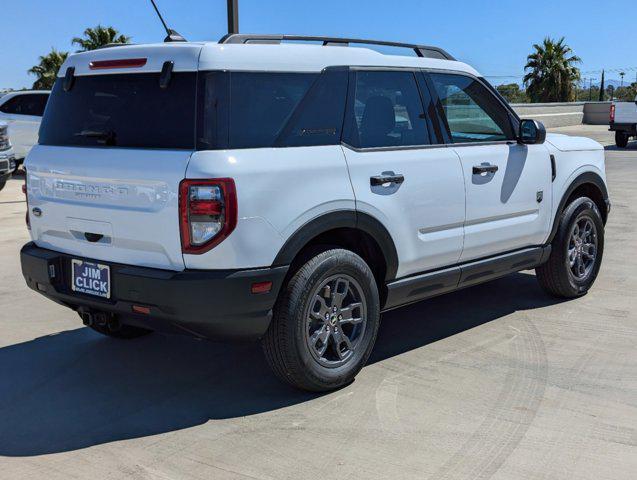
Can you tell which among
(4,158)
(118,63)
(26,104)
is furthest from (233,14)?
(26,104)

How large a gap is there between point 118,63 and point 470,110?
2.47 metres

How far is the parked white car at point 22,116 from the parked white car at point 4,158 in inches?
130

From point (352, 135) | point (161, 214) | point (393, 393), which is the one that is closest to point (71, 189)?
point (161, 214)

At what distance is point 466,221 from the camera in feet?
16.2

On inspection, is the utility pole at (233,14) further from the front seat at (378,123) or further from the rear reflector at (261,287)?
the rear reflector at (261,287)

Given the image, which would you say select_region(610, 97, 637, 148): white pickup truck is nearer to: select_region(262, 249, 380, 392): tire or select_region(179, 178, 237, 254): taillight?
select_region(262, 249, 380, 392): tire

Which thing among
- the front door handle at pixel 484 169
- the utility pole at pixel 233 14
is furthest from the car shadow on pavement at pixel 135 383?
the utility pole at pixel 233 14

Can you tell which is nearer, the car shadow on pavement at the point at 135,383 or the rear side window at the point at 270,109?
the rear side window at the point at 270,109

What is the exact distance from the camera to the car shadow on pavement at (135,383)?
3.86 m

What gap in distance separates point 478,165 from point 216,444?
8.40ft

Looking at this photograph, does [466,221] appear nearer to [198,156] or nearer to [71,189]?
[198,156]

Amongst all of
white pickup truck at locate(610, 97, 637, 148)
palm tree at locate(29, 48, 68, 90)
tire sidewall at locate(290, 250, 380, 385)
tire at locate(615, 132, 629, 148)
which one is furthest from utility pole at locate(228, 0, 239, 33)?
palm tree at locate(29, 48, 68, 90)

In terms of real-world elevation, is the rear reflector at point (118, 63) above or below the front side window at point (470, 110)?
above

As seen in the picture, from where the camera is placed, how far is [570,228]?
19.6 ft
